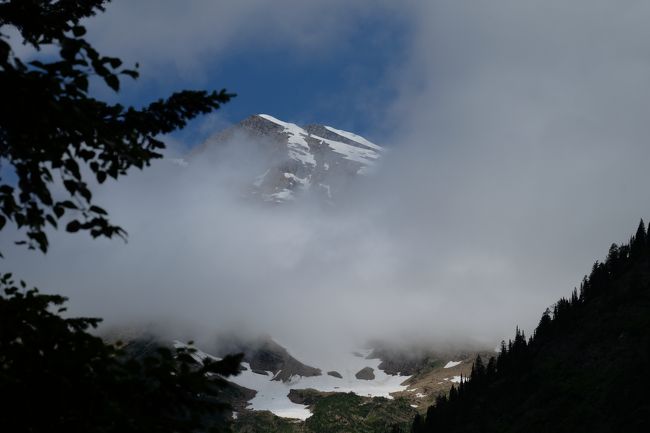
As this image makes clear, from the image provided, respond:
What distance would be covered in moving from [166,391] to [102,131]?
10.2 ft

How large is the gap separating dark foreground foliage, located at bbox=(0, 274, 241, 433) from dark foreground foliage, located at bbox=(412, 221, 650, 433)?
114 m

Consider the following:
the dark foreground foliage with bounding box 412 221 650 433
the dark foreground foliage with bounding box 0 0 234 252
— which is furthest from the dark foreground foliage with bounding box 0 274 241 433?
the dark foreground foliage with bounding box 412 221 650 433

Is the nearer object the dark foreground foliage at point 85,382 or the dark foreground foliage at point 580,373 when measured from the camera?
the dark foreground foliage at point 85,382

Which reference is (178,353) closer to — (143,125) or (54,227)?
(54,227)

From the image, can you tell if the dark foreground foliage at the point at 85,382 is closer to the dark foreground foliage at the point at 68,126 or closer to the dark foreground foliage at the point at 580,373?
the dark foreground foliage at the point at 68,126

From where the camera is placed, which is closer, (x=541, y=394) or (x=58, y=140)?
(x=58, y=140)

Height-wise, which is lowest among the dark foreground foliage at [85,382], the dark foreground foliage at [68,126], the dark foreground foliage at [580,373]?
the dark foreground foliage at [85,382]

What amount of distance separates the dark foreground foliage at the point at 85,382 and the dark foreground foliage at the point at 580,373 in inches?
4503

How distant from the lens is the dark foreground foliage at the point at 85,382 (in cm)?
702

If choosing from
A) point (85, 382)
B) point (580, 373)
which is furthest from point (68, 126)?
point (580, 373)

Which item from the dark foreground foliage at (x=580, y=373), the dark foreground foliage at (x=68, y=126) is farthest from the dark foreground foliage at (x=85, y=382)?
the dark foreground foliage at (x=580, y=373)

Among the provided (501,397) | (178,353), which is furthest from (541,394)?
(178,353)

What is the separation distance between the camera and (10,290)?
332 inches

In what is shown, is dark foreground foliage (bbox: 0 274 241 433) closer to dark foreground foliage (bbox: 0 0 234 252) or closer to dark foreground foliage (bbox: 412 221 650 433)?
dark foreground foliage (bbox: 0 0 234 252)
